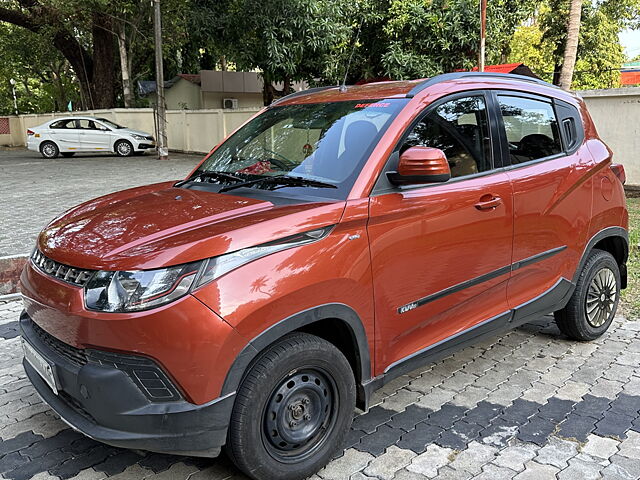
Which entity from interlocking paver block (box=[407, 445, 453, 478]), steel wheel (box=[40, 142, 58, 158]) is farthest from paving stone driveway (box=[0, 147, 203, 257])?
interlocking paver block (box=[407, 445, 453, 478])

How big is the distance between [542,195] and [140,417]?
9.02 ft

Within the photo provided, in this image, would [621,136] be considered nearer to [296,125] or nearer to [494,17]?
[494,17]

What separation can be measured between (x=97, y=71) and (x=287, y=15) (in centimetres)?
1437

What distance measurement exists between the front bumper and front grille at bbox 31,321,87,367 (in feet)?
0.13

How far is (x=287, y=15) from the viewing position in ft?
48.9

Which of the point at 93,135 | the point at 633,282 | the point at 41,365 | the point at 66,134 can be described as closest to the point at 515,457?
the point at 41,365

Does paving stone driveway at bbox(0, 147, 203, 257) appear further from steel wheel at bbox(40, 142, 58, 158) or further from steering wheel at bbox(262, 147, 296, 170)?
steering wheel at bbox(262, 147, 296, 170)

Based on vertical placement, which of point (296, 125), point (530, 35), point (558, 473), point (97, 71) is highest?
point (530, 35)

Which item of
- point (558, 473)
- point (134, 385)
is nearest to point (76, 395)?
point (134, 385)

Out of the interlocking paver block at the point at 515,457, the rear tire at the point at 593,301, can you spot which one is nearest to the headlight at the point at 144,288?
the interlocking paver block at the point at 515,457

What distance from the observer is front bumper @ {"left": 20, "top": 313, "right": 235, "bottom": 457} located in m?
2.28

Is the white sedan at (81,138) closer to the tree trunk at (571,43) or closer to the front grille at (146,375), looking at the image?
the tree trunk at (571,43)

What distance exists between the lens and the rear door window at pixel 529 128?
11.9ft

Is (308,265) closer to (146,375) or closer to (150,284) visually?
(150,284)
